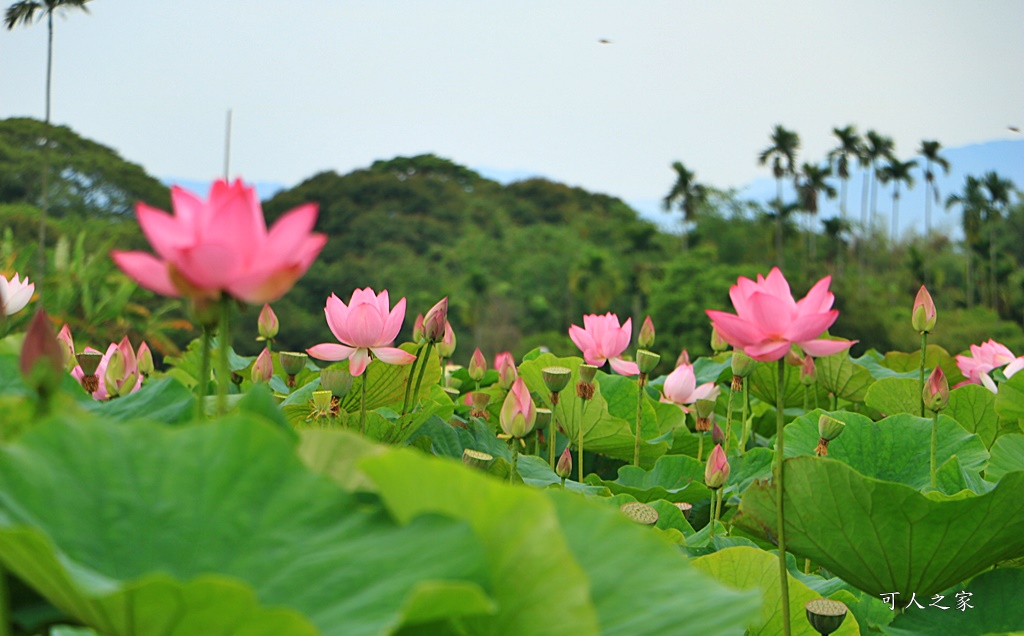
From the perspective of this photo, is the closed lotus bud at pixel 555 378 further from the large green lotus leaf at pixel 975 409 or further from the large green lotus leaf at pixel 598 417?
the large green lotus leaf at pixel 975 409

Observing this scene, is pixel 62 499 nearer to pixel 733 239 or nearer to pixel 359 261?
pixel 359 261

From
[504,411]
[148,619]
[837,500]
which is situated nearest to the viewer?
[148,619]

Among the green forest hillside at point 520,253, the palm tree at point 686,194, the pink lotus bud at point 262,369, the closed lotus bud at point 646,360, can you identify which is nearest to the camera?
the pink lotus bud at point 262,369

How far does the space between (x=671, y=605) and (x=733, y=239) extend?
40.9 metres

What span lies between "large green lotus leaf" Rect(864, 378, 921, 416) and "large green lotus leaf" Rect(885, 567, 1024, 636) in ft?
2.19

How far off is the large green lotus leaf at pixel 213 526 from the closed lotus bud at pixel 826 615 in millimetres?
515

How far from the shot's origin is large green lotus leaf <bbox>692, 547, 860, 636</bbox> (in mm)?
926

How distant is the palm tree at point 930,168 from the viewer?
42.1 metres

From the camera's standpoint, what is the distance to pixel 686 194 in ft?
133

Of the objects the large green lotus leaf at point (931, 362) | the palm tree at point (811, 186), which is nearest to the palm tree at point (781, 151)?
the palm tree at point (811, 186)

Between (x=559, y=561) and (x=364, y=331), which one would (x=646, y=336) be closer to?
(x=364, y=331)

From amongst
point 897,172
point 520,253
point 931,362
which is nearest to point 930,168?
point 897,172

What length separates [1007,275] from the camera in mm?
35875

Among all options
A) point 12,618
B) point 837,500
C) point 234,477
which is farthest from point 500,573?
point 837,500
